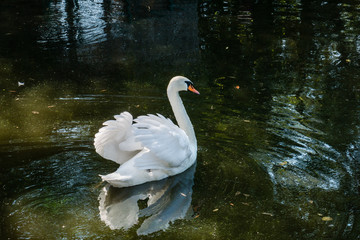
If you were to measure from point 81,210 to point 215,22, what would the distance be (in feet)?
30.5

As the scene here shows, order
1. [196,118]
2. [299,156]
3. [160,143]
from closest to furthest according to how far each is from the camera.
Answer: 1. [160,143]
2. [299,156]
3. [196,118]

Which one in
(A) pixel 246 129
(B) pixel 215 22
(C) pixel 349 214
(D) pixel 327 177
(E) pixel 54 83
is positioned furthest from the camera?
(B) pixel 215 22

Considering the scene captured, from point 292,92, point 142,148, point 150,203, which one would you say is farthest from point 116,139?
point 292,92

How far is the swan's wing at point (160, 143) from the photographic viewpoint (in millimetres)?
5551

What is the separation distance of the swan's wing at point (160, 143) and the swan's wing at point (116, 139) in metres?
0.13

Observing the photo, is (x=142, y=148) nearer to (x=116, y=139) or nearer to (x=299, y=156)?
(x=116, y=139)

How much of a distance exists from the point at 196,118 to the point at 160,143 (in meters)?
1.86

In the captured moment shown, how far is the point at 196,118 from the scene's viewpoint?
739 centimetres

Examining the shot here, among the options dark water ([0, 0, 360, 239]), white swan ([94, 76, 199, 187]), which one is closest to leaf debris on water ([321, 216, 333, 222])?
dark water ([0, 0, 360, 239])

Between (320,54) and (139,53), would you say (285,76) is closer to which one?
(320,54)

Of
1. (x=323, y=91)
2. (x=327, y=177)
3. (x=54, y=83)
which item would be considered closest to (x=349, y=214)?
(x=327, y=177)

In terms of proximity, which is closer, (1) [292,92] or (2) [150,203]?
(2) [150,203]

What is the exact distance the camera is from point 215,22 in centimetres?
1334

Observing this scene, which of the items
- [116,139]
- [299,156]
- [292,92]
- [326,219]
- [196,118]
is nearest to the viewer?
[326,219]
